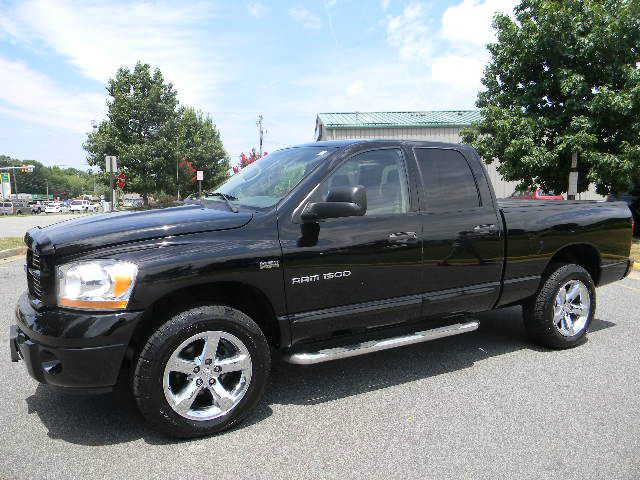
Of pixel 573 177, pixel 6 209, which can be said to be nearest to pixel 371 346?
pixel 573 177

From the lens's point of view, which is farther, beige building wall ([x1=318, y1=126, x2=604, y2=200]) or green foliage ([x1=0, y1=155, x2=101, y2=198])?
green foliage ([x1=0, y1=155, x2=101, y2=198])

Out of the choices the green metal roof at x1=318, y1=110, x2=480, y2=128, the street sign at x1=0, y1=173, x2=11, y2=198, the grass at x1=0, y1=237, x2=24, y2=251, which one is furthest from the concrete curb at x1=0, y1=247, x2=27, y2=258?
the street sign at x1=0, y1=173, x2=11, y2=198

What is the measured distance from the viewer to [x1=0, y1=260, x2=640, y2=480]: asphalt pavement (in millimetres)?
2662

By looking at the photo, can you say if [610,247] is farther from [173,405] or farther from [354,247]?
[173,405]

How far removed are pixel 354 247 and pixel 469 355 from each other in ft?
6.00

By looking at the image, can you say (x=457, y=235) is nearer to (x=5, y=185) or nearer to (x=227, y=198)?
(x=227, y=198)

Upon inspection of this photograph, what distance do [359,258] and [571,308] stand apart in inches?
99.4

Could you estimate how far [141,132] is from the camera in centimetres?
3212

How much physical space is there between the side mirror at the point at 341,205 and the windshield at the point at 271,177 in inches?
13.4

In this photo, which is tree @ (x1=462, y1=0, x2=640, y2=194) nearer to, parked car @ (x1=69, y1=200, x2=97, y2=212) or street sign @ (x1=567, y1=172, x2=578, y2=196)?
street sign @ (x1=567, y1=172, x2=578, y2=196)

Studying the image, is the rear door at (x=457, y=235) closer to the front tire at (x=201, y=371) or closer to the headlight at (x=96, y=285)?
the front tire at (x=201, y=371)

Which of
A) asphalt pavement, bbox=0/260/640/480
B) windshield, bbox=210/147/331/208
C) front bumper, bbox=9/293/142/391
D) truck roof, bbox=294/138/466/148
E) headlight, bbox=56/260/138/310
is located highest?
truck roof, bbox=294/138/466/148

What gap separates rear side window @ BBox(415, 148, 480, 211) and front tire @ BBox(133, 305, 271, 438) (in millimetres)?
1813

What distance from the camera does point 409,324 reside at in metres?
3.86
